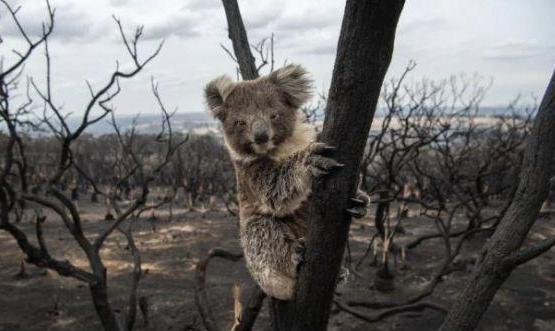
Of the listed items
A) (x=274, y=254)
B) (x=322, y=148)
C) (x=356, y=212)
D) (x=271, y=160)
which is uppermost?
(x=322, y=148)

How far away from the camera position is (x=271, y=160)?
3879mm

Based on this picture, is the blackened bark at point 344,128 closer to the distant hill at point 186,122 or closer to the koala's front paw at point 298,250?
the koala's front paw at point 298,250

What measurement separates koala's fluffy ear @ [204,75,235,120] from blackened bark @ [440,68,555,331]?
2496mm

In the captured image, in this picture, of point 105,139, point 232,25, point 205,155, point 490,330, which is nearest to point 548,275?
point 490,330

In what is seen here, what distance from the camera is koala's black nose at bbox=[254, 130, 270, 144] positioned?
365 cm

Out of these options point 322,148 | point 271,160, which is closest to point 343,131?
point 322,148

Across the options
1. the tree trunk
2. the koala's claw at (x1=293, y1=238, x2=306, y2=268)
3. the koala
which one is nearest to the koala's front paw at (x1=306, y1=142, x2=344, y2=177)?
the koala

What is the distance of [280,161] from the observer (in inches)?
149

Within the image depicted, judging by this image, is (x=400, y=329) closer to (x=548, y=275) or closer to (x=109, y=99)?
(x=548, y=275)

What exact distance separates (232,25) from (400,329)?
902cm

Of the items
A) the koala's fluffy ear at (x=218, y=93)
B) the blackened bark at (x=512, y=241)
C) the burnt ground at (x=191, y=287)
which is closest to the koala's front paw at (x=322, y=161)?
the koala's fluffy ear at (x=218, y=93)

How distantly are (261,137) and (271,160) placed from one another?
11.3 inches

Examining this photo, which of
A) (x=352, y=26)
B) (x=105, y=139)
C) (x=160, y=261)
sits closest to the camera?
(x=352, y=26)

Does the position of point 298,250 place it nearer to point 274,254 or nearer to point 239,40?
point 274,254
